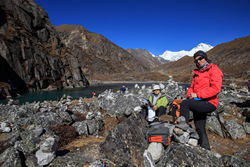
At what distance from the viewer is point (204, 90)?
2.97 meters

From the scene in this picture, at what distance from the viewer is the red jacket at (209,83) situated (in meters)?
2.85

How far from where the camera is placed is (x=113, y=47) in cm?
14988

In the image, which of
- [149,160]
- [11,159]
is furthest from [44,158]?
[149,160]

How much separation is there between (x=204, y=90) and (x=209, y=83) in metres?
0.26

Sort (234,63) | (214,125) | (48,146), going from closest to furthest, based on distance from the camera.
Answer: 1. (48,146)
2. (214,125)
3. (234,63)

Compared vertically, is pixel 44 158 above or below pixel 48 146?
below

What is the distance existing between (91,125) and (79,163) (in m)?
3.29

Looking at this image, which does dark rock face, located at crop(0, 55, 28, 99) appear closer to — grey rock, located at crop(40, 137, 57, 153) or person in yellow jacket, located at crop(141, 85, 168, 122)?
grey rock, located at crop(40, 137, 57, 153)

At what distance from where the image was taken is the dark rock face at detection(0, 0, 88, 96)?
36.6 meters

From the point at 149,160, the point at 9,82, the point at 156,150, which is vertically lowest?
the point at 149,160

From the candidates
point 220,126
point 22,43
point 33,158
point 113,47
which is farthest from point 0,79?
point 113,47

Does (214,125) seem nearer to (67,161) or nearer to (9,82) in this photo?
(67,161)

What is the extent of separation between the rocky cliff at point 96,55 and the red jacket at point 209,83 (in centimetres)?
10930

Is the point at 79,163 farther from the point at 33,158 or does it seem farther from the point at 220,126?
the point at 220,126
